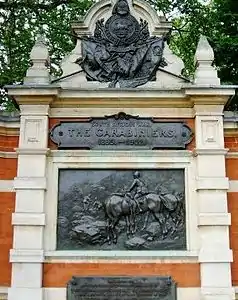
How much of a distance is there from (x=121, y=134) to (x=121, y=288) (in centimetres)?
280

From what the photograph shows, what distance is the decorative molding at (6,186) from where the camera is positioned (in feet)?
32.0

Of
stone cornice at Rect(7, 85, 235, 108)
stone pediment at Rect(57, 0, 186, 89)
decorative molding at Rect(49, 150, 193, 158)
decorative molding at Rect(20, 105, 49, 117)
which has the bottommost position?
decorative molding at Rect(49, 150, 193, 158)

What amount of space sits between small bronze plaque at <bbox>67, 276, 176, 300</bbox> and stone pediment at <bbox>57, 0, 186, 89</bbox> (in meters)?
3.61

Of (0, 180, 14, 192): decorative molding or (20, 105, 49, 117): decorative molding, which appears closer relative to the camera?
(0, 180, 14, 192): decorative molding

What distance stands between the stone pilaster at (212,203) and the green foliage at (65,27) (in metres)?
4.83

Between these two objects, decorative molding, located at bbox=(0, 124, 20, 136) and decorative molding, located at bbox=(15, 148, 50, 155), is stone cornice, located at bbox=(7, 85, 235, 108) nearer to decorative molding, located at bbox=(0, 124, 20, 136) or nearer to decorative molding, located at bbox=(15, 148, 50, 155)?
decorative molding, located at bbox=(0, 124, 20, 136)

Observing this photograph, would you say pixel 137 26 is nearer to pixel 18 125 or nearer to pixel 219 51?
pixel 18 125

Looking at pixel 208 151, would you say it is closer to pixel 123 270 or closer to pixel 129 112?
pixel 129 112

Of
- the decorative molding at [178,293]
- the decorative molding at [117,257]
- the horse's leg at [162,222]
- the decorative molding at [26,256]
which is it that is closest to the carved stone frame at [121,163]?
the horse's leg at [162,222]

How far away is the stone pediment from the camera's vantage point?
1023 centimetres

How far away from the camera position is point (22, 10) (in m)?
15.4

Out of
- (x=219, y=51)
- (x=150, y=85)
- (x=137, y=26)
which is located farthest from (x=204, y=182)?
(x=219, y=51)

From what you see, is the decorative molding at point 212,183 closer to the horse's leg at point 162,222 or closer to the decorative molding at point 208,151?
the decorative molding at point 208,151

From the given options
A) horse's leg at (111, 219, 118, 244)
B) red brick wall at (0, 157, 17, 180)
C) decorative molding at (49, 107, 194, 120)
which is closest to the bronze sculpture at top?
decorative molding at (49, 107, 194, 120)
